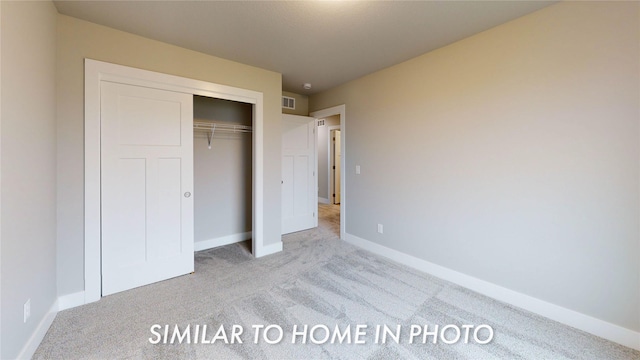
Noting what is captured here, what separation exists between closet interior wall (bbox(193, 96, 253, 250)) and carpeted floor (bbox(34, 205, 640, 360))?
0.73m

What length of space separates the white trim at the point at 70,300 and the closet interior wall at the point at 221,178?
134 cm

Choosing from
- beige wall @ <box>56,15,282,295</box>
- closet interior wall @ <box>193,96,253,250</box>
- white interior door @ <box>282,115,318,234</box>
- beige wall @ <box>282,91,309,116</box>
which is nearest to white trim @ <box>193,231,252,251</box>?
closet interior wall @ <box>193,96,253,250</box>

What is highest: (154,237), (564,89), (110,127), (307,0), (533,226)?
(307,0)

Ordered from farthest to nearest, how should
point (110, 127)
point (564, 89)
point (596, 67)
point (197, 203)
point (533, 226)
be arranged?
1. point (197, 203)
2. point (110, 127)
3. point (533, 226)
4. point (564, 89)
5. point (596, 67)

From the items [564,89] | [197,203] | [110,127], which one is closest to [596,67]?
[564,89]

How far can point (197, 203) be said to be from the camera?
11.5 feet

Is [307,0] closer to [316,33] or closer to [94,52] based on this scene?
[316,33]

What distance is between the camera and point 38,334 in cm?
171

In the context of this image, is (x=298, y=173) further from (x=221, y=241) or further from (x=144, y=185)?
(x=144, y=185)

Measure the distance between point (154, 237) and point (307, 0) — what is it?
2.63m

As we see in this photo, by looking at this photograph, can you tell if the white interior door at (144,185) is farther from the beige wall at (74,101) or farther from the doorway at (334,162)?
the doorway at (334,162)

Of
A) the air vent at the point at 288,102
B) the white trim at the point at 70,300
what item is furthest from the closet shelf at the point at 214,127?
the white trim at the point at 70,300

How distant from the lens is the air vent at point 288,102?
4.29 metres

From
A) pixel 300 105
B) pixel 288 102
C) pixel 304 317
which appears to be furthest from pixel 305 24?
pixel 304 317
